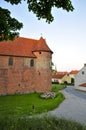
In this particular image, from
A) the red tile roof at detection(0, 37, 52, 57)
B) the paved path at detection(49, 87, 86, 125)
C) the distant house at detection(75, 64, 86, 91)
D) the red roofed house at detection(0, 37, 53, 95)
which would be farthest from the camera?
the distant house at detection(75, 64, 86, 91)

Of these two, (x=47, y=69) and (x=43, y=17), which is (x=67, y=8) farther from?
(x=47, y=69)

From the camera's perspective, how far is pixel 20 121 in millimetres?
10852

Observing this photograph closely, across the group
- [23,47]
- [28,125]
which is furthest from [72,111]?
[23,47]

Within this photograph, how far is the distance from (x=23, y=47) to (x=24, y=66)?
4.68m

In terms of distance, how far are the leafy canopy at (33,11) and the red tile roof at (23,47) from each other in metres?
31.5

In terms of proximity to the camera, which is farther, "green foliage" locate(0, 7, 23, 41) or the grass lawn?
the grass lawn

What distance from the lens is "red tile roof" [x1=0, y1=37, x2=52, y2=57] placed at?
45.3 m

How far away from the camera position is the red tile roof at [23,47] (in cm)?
4527

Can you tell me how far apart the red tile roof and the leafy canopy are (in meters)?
31.5

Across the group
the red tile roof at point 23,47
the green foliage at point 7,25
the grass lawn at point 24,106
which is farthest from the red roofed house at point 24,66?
the green foliage at point 7,25

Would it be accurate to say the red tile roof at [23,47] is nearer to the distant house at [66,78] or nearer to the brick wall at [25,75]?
the brick wall at [25,75]

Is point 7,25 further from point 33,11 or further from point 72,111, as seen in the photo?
point 72,111

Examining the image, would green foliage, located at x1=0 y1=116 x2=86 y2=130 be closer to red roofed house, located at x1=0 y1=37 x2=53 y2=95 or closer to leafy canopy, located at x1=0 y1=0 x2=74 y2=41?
leafy canopy, located at x1=0 y1=0 x2=74 y2=41

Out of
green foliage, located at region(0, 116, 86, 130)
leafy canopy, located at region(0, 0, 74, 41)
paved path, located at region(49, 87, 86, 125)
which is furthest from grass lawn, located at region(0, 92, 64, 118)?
leafy canopy, located at region(0, 0, 74, 41)
